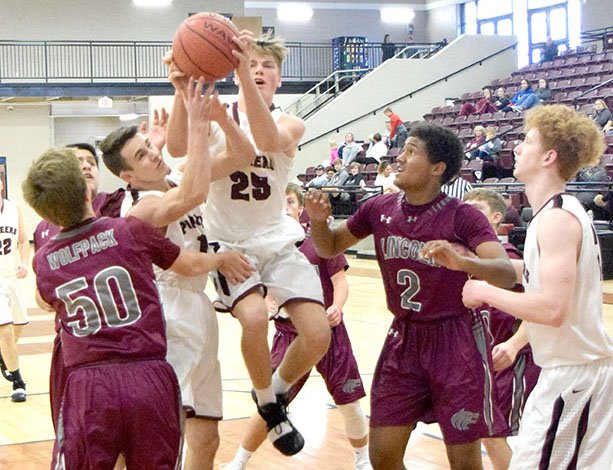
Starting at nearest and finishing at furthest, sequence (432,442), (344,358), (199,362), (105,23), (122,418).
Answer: (122,418) < (199,362) < (344,358) < (432,442) < (105,23)

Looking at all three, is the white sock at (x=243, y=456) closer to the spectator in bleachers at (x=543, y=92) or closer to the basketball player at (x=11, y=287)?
the basketball player at (x=11, y=287)

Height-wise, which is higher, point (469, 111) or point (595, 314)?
point (469, 111)

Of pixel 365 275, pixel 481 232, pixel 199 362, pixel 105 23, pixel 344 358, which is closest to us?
pixel 481 232

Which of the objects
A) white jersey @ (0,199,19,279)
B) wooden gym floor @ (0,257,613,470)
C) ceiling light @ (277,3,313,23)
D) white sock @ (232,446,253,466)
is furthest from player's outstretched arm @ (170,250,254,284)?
ceiling light @ (277,3,313,23)

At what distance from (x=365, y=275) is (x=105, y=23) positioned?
13.7 meters

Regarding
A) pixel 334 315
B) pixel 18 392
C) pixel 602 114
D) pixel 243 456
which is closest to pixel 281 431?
Result: pixel 243 456

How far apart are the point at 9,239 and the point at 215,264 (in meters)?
4.56

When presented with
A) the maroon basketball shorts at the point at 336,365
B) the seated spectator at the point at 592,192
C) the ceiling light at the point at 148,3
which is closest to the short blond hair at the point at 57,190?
the maroon basketball shorts at the point at 336,365

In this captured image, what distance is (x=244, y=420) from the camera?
6.66m

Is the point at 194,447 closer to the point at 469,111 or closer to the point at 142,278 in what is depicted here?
the point at 142,278

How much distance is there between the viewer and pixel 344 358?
552 centimetres

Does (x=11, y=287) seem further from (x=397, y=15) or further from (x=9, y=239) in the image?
(x=397, y=15)

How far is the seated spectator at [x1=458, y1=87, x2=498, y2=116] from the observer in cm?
2027

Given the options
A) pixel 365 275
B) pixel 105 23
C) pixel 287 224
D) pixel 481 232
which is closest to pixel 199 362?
pixel 287 224
